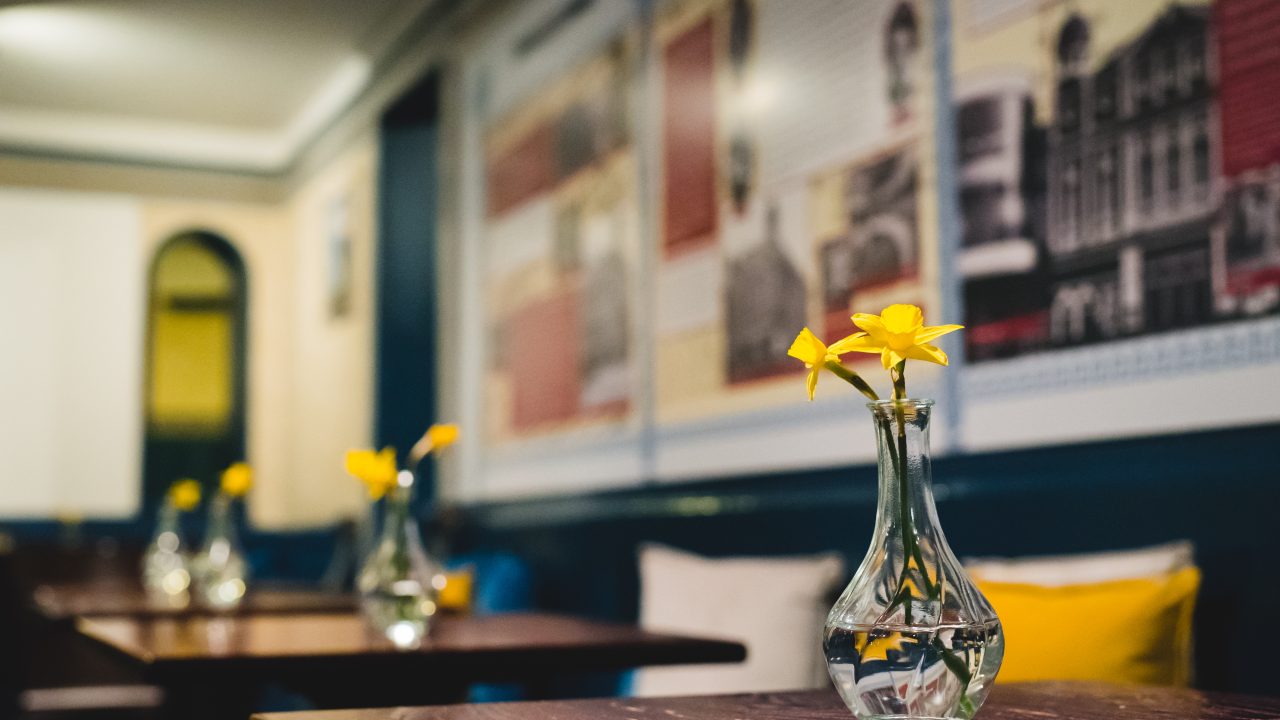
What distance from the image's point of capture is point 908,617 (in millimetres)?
1128

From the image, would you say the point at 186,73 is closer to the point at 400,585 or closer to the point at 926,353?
the point at 400,585

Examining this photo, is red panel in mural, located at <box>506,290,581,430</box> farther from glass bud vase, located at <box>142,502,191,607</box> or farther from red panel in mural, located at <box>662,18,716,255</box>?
glass bud vase, located at <box>142,502,191,607</box>

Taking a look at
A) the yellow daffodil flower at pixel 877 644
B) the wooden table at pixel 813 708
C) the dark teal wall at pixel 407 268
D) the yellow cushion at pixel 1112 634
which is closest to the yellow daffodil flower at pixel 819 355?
the yellow daffodil flower at pixel 877 644

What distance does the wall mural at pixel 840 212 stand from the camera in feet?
7.61

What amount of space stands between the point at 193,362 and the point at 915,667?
305 inches

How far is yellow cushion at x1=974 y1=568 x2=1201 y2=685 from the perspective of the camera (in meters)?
1.97

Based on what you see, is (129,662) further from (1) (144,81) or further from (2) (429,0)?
(1) (144,81)

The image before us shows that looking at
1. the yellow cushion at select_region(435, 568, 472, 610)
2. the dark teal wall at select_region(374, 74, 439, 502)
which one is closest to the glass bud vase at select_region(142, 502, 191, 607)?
the yellow cushion at select_region(435, 568, 472, 610)

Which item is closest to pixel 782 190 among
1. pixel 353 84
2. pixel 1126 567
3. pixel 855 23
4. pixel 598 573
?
pixel 855 23

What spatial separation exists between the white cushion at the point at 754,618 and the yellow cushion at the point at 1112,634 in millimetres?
729

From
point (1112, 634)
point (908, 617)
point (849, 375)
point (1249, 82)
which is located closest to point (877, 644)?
point (908, 617)

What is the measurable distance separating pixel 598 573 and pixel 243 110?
461 centimetres

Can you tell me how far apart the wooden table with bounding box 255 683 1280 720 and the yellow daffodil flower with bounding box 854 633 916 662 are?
188mm

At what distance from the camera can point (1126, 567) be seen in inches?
85.9
